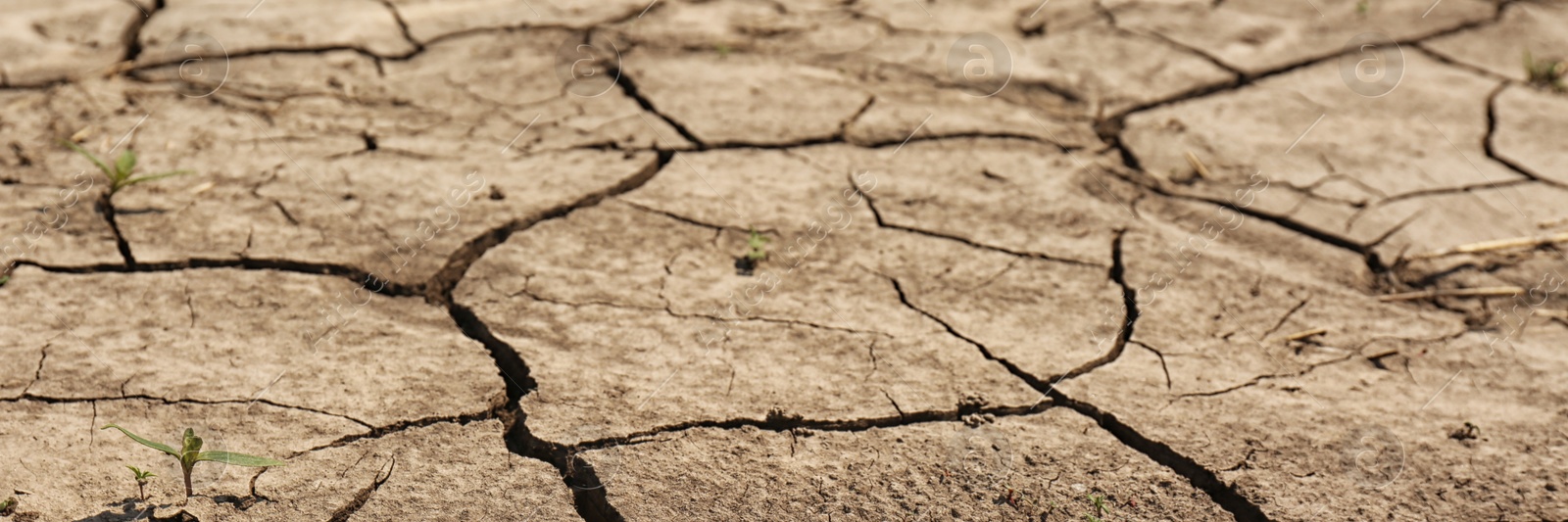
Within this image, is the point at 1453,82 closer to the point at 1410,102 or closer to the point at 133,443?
the point at 1410,102

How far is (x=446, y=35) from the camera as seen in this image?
3.70 meters

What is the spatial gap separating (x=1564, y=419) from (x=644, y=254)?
6.94 feet

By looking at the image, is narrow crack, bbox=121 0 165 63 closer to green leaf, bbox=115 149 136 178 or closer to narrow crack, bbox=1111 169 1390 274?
green leaf, bbox=115 149 136 178

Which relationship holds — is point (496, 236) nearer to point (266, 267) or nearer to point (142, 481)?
point (266, 267)

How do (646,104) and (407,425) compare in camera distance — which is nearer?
(407,425)

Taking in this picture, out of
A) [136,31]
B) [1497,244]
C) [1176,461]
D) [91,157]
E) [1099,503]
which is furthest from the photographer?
[136,31]

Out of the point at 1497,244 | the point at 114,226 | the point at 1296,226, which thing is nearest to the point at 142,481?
the point at 114,226

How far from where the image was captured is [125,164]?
9.18 ft

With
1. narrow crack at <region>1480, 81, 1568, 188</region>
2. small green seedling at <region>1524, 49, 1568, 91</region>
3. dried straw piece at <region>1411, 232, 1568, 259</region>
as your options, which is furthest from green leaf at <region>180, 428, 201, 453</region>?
small green seedling at <region>1524, 49, 1568, 91</region>

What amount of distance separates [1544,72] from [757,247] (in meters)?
2.99

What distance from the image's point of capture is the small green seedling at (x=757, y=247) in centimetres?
272

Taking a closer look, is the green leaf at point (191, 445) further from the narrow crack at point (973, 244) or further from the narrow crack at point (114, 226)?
the narrow crack at point (973, 244)

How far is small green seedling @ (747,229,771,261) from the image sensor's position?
8.93 feet

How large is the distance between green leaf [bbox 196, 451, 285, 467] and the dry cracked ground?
2.4 inches
